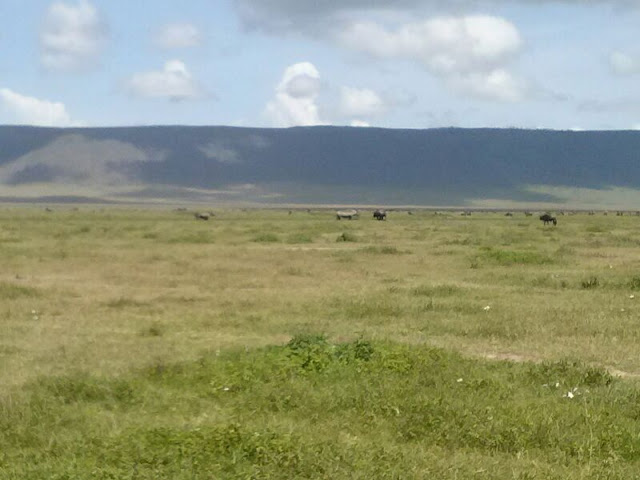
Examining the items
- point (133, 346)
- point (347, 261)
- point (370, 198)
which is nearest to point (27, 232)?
point (347, 261)

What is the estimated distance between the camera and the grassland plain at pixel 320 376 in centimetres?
728

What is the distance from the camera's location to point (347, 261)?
2628 centimetres

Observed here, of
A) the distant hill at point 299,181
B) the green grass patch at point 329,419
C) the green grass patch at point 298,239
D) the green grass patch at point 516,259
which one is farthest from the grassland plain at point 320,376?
the distant hill at point 299,181

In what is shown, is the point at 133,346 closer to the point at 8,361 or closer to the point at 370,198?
the point at 8,361

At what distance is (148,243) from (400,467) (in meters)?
28.0

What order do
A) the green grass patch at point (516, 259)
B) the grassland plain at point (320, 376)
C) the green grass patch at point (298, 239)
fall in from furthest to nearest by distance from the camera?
the green grass patch at point (298, 239) < the green grass patch at point (516, 259) < the grassland plain at point (320, 376)

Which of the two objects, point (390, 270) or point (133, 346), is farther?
point (390, 270)

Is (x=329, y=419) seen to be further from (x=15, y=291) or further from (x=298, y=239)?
(x=298, y=239)

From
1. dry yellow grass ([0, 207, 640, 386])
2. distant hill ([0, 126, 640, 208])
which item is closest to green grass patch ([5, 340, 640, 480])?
dry yellow grass ([0, 207, 640, 386])

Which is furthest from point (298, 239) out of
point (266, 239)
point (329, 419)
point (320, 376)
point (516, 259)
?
point (329, 419)

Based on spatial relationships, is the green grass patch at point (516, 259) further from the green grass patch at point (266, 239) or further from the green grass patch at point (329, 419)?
the green grass patch at point (329, 419)

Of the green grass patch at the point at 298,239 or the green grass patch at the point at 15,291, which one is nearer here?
the green grass patch at the point at 15,291

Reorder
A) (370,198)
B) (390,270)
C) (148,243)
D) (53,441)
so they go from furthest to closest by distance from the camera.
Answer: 1. (370,198)
2. (148,243)
3. (390,270)
4. (53,441)

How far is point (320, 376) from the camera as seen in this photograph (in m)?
10.1
